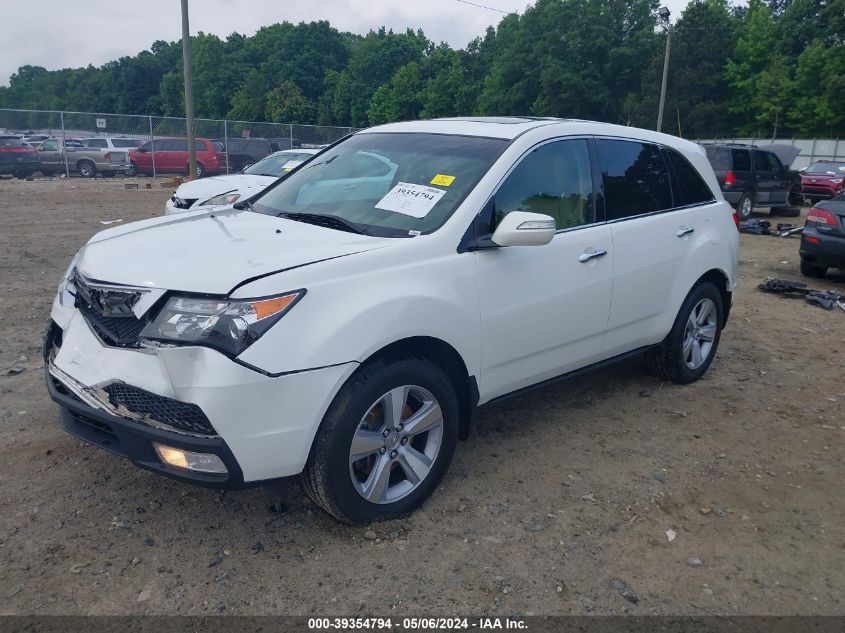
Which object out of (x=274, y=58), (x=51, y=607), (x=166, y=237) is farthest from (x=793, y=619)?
(x=274, y=58)

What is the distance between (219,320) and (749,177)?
54.1 feet

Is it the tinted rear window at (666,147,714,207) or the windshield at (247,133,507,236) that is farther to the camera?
the tinted rear window at (666,147,714,207)

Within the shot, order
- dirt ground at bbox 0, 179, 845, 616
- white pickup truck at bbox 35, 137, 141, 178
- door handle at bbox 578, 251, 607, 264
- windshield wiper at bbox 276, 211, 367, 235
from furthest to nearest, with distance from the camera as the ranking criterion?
1. white pickup truck at bbox 35, 137, 141, 178
2. door handle at bbox 578, 251, 607, 264
3. windshield wiper at bbox 276, 211, 367, 235
4. dirt ground at bbox 0, 179, 845, 616

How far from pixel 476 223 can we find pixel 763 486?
2.16 metres

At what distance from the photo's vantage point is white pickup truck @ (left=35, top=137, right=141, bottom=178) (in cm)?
2544

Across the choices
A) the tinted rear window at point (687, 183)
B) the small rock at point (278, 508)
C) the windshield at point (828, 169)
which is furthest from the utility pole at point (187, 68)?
the windshield at point (828, 169)

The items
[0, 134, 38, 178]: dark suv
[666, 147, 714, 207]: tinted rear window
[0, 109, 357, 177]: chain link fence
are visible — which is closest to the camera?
[666, 147, 714, 207]: tinted rear window

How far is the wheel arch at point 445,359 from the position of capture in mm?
3264

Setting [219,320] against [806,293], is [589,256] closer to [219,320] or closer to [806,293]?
[219,320]

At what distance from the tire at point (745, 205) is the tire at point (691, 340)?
40.0ft

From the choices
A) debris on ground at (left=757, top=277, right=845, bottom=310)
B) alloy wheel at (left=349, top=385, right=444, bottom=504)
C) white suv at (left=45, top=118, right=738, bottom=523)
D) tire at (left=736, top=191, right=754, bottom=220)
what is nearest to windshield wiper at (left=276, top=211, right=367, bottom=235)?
white suv at (left=45, top=118, right=738, bottom=523)

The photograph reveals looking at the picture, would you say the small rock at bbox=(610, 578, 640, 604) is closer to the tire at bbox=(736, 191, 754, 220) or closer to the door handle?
the door handle

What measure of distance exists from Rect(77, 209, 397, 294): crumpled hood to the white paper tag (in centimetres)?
34

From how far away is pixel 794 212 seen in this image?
60.7ft
